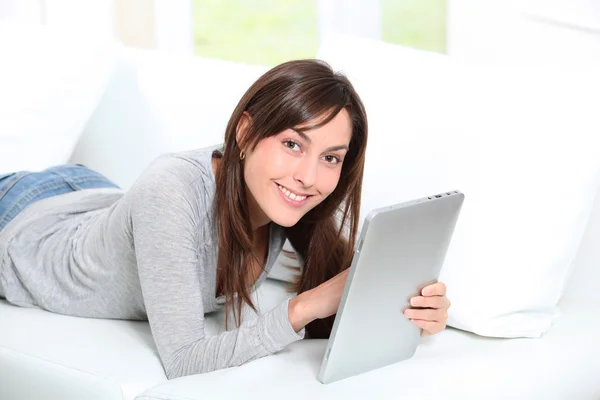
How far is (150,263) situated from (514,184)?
675 millimetres

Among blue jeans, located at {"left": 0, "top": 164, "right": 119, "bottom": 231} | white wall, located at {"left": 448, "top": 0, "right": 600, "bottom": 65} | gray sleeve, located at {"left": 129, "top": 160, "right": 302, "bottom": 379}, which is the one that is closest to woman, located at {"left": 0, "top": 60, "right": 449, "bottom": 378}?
gray sleeve, located at {"left": 129, "top": 160, "right": 302, "bottom": 379}

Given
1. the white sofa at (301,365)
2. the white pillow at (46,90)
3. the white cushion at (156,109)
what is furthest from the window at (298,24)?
the white sofa at (301,365)

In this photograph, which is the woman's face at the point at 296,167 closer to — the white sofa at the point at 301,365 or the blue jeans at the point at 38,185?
the white sofa at the point at 301,365

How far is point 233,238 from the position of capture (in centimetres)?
167

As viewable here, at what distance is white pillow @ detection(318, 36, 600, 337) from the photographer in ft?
5.54

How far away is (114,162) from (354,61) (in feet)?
2.66

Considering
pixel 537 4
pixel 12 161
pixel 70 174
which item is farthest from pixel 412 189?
pixel 12 161

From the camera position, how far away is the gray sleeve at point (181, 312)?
1503 millimetres

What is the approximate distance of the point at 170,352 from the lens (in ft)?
4.99

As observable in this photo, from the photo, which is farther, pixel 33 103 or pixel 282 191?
pixel 33 103

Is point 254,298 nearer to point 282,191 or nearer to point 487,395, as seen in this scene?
A: point 282,191

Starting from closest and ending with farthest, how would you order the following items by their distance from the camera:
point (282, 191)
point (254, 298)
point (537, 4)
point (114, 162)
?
point (282, 191)
point (254, 298)
point (537, 4)
point (114, 162)

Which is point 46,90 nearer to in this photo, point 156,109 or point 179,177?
point 156,109

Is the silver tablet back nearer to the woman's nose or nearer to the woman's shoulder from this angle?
the woman's nose
